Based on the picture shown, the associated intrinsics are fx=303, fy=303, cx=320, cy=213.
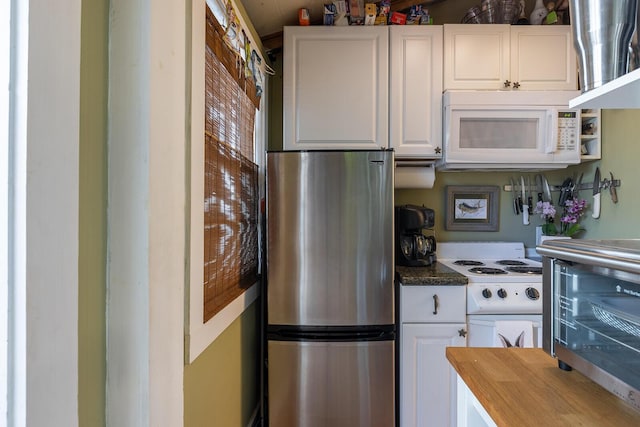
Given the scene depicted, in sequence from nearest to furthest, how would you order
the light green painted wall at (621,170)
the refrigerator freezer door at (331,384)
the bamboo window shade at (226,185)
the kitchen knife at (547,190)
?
the bamboo window shade at (226,185)
the refrigerator freezer door at (331,384)
the light green painted wall at (621,170)
the kitchen knife at (547,190)

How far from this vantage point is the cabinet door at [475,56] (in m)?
1.80

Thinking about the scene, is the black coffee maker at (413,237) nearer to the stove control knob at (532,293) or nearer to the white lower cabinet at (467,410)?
the stove control knob at (532,293)

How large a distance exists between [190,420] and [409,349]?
1042mm

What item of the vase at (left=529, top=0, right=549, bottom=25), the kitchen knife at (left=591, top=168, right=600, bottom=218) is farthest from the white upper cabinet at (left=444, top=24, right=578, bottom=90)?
the kitchen knife at (left=591, top=168, right=600, bottom=218)

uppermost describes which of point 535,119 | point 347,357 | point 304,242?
point 535,119

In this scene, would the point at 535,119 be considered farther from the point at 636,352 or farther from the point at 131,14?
the point at 131,14

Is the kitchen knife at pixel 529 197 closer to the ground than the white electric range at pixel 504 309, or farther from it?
farther from it

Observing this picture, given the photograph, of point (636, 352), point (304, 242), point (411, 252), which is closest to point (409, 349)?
point (411, 252)

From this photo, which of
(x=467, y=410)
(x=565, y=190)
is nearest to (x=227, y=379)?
(x=467, y=410)

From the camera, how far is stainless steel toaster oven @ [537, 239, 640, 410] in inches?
20.9

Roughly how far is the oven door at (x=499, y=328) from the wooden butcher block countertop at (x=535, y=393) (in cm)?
83

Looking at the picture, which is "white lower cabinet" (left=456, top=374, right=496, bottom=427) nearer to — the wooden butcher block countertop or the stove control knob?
the wooden butcher block countertop

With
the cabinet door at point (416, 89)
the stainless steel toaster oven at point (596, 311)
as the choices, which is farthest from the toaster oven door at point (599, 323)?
the cabinet door at point (416, 89)

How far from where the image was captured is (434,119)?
1.81 m
